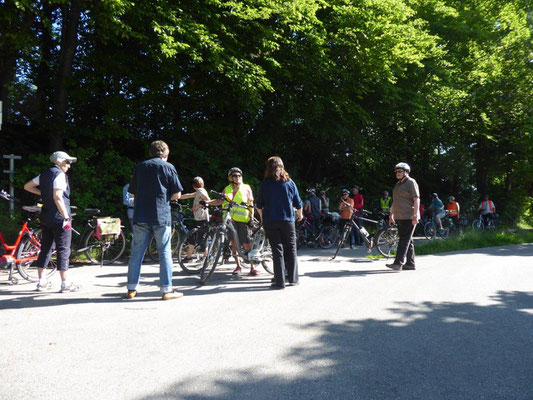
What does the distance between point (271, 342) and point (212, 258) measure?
114 inches

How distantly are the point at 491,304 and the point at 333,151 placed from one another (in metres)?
14.5

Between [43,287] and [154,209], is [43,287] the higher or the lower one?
the lower one

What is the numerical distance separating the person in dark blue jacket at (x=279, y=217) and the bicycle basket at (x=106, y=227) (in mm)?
3582

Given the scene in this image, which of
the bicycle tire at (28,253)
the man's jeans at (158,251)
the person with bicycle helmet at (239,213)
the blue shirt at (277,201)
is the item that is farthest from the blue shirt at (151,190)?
the bicycle tire at (28,253)

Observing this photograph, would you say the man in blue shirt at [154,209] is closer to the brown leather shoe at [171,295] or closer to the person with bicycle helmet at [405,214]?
the brown leather shoe at [171,295]

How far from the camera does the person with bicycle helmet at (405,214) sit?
8137 mm

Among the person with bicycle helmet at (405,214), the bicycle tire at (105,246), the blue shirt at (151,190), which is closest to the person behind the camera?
the blue shirt at (151,190)

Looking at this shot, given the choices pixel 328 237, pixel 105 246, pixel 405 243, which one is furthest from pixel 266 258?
pixel 328 237

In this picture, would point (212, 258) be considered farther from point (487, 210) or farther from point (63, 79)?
point (487, 210)

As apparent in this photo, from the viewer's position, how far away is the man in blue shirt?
5.42m

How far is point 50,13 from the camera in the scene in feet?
37.2

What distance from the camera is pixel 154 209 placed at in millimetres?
5426

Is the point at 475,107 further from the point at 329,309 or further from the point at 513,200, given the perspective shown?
the point at 329,309

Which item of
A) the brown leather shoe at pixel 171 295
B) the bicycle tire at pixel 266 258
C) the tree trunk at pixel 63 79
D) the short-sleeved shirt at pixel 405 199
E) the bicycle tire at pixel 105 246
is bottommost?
the brown leather shoe at pixel 171 295
